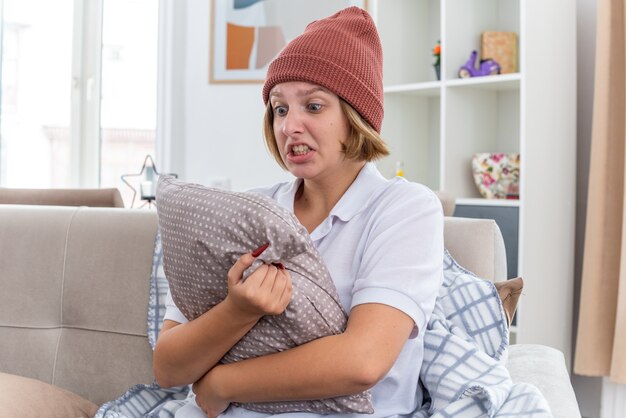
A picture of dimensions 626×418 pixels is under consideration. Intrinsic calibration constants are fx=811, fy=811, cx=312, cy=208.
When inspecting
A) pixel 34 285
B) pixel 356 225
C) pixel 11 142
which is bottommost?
pixel 34 285

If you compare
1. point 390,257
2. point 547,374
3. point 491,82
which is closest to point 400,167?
point 491,82

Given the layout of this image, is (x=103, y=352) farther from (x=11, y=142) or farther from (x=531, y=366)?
(x=11, y=142)

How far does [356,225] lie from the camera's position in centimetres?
137

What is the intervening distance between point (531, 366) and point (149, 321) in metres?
0.81

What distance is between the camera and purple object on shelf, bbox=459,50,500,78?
3.19m

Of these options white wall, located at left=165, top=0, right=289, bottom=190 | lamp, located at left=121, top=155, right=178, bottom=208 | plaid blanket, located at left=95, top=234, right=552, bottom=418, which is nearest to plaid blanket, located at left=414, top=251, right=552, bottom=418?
plaid blanket, located at left=95, top=234, right=552, bottom=418

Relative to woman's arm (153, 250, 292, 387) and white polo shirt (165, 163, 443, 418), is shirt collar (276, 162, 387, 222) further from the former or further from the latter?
woman's arm (153, 250, 292, 387)

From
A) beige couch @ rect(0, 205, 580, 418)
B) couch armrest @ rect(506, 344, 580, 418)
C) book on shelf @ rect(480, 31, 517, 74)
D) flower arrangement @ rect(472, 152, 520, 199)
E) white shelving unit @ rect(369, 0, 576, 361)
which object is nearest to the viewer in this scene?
couch armrest @ rect(506, 344, 580, 418)

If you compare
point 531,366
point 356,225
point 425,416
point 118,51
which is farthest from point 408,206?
point 118,51

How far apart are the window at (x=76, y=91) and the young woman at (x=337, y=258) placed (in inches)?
136

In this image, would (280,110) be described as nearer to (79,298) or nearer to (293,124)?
(293,124)

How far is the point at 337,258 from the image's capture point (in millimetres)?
1345

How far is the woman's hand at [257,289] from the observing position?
1.08m

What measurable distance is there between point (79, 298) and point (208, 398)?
0.72 m
